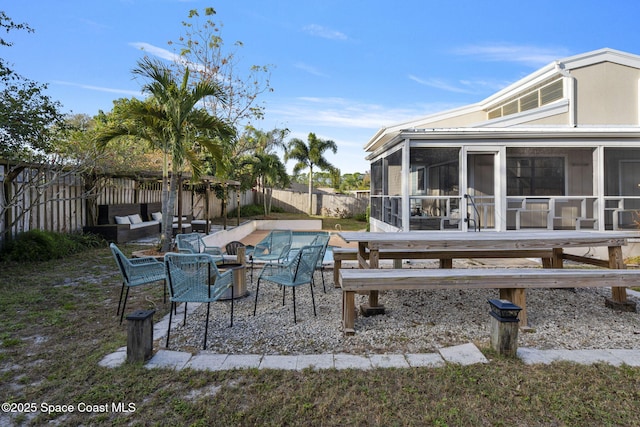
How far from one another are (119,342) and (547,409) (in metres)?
3.57

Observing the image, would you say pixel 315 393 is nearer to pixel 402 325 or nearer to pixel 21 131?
pixel 402 325

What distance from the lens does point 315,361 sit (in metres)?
2.97

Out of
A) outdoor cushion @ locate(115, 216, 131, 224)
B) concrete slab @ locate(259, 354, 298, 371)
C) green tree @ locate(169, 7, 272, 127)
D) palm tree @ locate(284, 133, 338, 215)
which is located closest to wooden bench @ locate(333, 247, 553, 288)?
concrete slab @ locate(259, 354, 298, 371)

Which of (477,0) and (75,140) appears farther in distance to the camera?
(477,0)

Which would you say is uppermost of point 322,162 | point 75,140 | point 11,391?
point 322,162

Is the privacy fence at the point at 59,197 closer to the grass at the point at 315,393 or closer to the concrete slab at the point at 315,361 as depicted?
the grass at the point at 315,393

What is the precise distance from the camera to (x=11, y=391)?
2543mm

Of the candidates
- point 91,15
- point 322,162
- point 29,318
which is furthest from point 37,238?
point 322,162

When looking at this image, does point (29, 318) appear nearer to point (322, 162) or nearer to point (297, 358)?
point (297, 358)

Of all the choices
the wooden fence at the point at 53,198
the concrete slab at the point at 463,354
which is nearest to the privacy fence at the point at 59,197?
the wooden fence at the point at 53,198

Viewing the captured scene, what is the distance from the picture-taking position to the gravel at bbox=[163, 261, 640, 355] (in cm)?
344

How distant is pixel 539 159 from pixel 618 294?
7281mm

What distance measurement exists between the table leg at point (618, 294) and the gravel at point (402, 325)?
113mm

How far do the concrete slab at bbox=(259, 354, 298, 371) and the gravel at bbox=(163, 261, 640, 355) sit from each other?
0.20 meters
